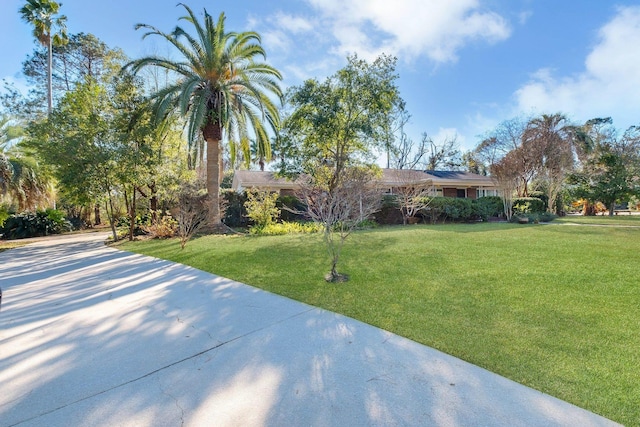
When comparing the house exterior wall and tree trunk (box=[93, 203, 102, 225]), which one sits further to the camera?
the house exterior wall

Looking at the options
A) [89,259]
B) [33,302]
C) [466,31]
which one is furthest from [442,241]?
[89,259]

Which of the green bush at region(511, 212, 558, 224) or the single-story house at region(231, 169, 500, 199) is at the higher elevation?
the single-story house at region(231, 169, 500, 199)

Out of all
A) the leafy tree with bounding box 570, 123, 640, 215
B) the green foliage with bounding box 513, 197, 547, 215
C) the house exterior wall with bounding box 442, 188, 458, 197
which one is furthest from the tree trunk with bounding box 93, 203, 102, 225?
the leafy tree with bounding box 570, 123, 640, 215

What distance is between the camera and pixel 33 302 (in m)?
4.70

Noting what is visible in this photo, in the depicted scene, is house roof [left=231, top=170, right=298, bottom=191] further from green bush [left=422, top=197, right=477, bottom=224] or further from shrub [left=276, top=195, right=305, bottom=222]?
green bush [left=422, top=197, right=477, bottom=224]

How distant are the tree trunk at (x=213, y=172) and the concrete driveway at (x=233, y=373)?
906 centimetres

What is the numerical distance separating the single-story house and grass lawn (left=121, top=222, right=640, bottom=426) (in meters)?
14.1

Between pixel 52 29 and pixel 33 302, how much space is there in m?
24.2

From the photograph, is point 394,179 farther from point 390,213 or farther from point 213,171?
point 213,171

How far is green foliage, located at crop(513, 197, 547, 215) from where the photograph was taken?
19219mm

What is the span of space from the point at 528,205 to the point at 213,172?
20590 millimetres

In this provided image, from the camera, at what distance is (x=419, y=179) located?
2216 cm

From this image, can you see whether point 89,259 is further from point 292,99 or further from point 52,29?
point 52,29

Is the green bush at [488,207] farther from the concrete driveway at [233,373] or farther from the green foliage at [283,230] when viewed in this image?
the concrete driveway at [233,373]
